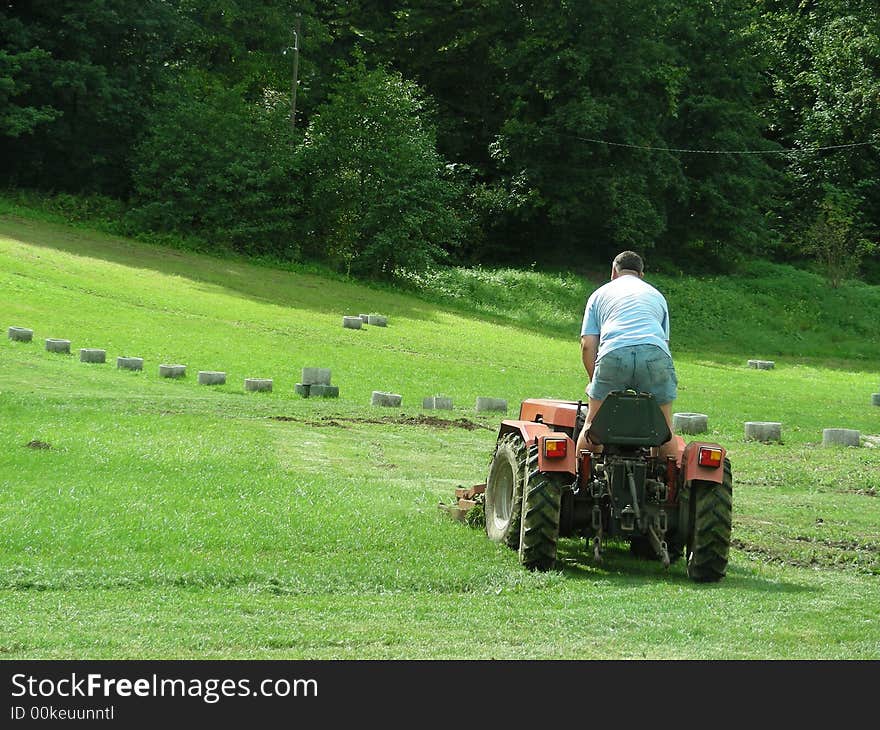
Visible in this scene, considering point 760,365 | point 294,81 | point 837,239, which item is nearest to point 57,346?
point 760,365

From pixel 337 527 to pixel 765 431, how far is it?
37.0 ft

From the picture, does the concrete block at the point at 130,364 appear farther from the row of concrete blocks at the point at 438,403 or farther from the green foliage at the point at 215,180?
the green foliage at the point at 215,180

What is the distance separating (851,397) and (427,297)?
63.7 feet

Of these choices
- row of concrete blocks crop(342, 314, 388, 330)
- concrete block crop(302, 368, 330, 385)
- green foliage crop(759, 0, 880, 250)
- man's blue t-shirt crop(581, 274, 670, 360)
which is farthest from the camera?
green foliage crop(759, 0, 880, 250)

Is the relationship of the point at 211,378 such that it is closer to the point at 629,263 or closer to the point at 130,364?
the point at 130,364

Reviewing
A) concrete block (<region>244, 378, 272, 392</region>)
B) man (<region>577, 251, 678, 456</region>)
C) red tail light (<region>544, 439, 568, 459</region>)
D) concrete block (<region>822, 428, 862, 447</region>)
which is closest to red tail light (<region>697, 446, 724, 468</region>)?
man (<region>577, 251, 678, 456</region>)

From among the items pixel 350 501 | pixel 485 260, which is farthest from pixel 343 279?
pixel 350 501

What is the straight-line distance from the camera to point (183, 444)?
50.1 feet

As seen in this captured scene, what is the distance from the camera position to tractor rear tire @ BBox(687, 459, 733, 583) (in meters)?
9.48

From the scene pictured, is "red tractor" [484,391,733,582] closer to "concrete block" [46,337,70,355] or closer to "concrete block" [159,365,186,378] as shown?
"concrete block" [159,365,186,378]

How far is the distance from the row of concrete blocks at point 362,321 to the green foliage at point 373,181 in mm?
11153

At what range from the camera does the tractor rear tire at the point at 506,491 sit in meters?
10.2

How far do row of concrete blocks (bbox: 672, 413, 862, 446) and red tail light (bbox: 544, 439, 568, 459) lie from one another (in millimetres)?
10891

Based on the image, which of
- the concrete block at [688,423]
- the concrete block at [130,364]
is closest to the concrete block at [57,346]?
the concrete block at [130,364]
